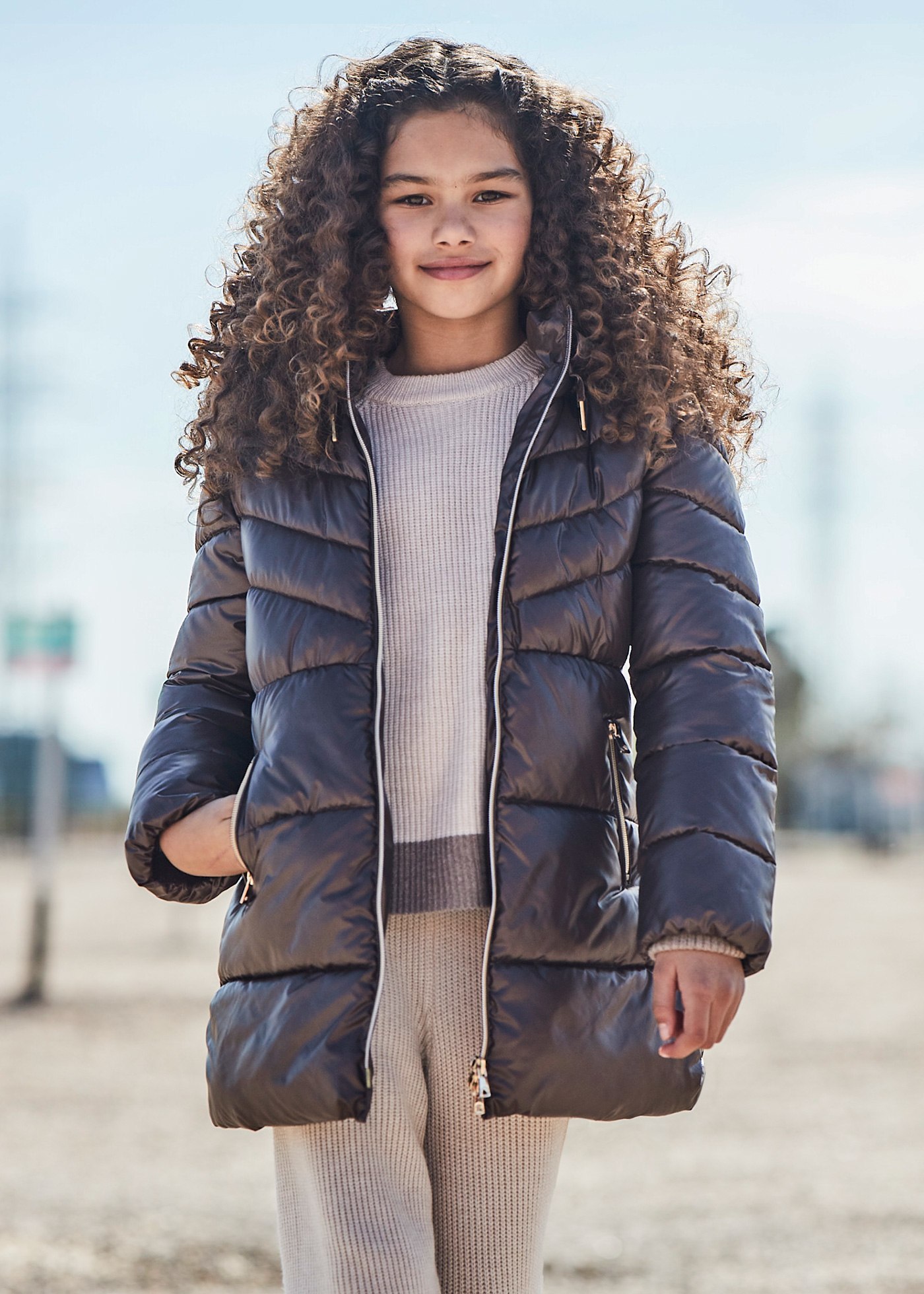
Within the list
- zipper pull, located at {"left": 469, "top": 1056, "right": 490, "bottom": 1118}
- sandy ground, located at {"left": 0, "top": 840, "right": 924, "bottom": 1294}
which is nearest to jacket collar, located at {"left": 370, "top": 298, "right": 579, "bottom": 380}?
zipper pull, located at {"left": 469, "top": 1056, "right": 490, "bottom": 1118}

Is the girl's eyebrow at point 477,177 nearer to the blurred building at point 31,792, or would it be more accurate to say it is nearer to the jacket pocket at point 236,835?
the jacket pocket at point 236,835

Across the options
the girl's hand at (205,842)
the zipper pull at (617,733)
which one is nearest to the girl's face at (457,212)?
the zipper pull at (617,733)

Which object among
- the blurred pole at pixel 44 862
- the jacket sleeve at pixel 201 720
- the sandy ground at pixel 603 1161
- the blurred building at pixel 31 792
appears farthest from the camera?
the blurred building at pixel 31 792

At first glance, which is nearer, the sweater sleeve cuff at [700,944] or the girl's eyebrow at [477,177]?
the sweater sleeve cuff at [700,944]

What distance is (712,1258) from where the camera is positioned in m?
4.90

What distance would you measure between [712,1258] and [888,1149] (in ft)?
6.86

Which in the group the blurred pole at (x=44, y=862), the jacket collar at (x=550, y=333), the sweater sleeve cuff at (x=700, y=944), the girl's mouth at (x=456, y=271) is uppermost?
the girl's mouth at (x=456, y=271)

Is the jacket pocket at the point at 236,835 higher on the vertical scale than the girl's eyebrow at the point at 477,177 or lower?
lower

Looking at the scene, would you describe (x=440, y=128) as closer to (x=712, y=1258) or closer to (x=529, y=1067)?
(x=529, y=1067)

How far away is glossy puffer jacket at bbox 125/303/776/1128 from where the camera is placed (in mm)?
2096

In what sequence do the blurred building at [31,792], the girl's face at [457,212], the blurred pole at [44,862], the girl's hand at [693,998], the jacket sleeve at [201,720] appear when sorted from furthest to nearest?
the blurred building at [31,792], the blurred pole at [44,862], the girl's face at [457,212], the jacket sleeve at [201,720], the girl's hand at [693,998]

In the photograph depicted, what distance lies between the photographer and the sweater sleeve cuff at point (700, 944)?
2.06 metres

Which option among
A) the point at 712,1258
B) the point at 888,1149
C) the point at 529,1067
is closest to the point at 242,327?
the point at 529,1067

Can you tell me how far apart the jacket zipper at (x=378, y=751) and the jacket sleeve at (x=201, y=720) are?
27 centimetres
